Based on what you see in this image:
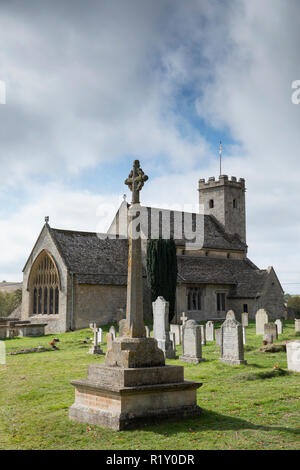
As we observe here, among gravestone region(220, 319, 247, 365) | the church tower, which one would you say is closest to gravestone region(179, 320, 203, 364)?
gravestone region(220, 319, 247, 365)

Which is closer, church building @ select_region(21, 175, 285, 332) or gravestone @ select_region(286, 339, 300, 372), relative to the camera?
gravestone @ select_region(286, 339, 300, 372)

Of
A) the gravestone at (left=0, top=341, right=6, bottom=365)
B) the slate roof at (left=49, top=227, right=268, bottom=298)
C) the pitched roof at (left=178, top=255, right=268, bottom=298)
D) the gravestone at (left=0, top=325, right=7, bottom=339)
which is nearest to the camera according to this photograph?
the gravestone at (left=0, top=341, right=6, bottom=365)

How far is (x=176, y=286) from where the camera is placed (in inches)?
1421

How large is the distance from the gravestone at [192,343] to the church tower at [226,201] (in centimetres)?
3074

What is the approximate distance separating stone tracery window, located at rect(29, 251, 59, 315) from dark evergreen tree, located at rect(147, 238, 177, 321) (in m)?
6.98

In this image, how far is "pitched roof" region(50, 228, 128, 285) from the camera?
111 feet

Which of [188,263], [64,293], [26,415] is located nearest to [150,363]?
[26,415]

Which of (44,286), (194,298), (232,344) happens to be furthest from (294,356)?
(44,286)

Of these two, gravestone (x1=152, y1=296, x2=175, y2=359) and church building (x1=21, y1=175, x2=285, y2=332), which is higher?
church building (x1=21, y1=175, x2=285, y2=332)

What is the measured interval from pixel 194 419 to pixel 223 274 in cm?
3221

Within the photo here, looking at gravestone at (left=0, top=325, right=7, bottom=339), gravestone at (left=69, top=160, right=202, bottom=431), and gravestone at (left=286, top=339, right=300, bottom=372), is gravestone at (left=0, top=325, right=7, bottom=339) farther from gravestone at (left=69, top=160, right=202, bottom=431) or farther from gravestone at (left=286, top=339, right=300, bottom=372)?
gravestone at (left=69, top=160, right=202, bottom=431)

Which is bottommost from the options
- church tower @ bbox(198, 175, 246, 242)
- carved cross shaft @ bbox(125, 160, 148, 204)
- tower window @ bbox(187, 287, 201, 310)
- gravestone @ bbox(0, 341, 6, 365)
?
gravestone @ bbox(0, 341, 6, 365)

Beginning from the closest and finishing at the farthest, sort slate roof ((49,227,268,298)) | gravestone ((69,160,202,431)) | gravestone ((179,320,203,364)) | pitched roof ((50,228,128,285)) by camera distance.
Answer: gravestone ((69,160,202,431)), gravestone ((179,320,203,364)), pitched roof ((50,228,128,285)), slate roof ((49,227,268,298))

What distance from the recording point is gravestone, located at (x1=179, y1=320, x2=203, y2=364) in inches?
634
